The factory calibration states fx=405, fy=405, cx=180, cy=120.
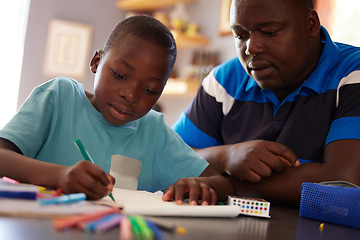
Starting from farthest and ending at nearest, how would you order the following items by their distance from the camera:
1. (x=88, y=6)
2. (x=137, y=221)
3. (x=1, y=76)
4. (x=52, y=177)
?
(x=88, y=6), (x=1, y=76), (x=52, y=177), (x=137, y=221)

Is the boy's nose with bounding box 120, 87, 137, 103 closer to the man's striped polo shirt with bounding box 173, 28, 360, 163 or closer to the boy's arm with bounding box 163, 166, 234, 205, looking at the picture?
the boy's arm with bounding box 163, 166, 234, 205

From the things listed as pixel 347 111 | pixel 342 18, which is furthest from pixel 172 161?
pixel 342 18

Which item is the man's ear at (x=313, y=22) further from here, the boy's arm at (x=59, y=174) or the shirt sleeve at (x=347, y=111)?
the boy's arm at (x=59, y=174)

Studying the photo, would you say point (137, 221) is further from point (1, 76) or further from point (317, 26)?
point (1, 76)

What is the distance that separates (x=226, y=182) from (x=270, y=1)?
0.55 m

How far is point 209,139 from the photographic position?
5.05 feet

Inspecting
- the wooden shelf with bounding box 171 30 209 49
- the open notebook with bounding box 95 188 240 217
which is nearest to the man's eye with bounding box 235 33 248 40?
the open notebook with bounding box 95 188 240 217

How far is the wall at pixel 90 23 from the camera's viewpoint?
139 inches

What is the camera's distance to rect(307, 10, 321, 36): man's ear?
1.29m

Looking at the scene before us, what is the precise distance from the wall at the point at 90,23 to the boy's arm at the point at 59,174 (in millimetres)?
2627

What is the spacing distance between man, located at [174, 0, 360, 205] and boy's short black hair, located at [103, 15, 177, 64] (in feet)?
0.80

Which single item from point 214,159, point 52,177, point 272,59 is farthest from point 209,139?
point 52,177

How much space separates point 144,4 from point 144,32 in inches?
127

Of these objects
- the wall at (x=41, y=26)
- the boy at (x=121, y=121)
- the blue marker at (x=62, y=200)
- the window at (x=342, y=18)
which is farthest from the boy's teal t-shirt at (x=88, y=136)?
the wall at (x=41, y=26)
